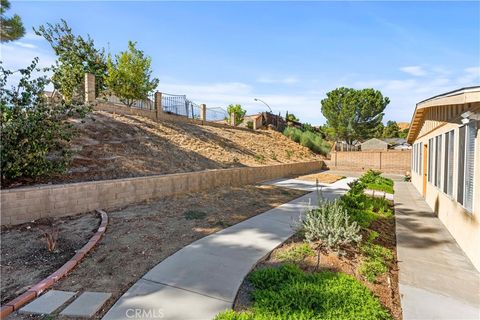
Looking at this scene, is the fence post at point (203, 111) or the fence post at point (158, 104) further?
the fence post at point (203, 111)

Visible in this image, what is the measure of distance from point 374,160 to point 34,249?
75.6ft

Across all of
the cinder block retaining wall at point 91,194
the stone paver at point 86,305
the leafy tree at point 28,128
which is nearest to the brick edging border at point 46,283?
the stone paver at point 86,305

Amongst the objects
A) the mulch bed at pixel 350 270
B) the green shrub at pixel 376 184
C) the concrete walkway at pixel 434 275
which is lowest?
the concrete walkway at pixel 434 275

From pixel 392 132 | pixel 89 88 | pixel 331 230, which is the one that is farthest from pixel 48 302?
pixel 392 132

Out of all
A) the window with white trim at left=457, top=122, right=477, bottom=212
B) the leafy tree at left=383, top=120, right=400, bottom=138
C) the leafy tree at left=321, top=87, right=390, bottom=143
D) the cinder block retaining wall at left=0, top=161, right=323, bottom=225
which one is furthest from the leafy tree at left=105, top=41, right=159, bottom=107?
the leafy tree at left=383, top=120, right=400, bottom=138

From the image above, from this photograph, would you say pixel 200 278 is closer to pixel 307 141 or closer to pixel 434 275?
pixel 434 275

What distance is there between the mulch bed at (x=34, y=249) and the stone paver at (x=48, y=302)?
330mm

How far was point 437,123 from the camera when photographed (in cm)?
776

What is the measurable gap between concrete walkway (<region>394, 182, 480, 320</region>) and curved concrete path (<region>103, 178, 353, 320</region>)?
1933 millimetres

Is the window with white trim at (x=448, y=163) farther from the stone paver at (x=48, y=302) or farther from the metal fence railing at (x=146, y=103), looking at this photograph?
the metal fence railing at (x=146, y=103)

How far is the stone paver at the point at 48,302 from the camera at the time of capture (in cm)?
274

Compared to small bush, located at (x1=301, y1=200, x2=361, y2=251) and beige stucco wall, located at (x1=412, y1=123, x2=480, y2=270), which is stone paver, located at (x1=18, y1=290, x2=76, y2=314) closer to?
small bush, located at (x1=301, y1=200, x2=361, y2=251)

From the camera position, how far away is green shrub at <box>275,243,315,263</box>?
161 inches

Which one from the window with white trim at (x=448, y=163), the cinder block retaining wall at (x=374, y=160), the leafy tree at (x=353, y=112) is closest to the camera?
the window with white trim at (x=448, y=163)
